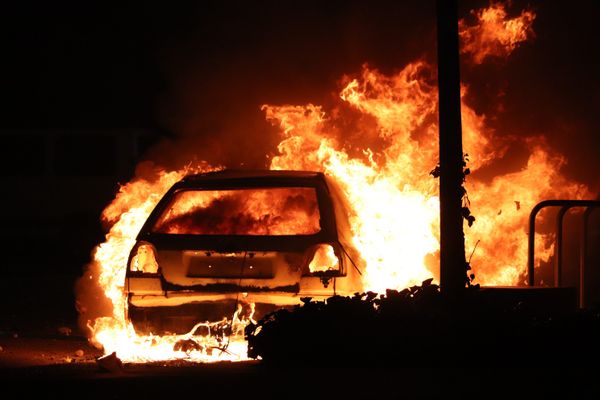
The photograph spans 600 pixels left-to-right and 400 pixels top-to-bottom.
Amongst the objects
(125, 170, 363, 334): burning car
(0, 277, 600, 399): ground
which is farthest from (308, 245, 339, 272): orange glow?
(0, 277, 600, 399): ground

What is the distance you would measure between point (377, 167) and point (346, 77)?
210cm

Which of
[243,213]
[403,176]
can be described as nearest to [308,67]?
[403,176]

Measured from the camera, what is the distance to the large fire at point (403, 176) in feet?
35.3

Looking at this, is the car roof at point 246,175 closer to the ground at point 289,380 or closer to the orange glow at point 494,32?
the ground at point 289,380

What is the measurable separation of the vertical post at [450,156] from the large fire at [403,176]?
104cm

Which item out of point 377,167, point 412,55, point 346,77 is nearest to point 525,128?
point 412,55

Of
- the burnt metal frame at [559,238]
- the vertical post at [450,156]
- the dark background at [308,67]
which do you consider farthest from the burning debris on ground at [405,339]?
the dark background at [308,67]

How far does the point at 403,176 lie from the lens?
12.6 metres

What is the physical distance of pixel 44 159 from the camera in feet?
115

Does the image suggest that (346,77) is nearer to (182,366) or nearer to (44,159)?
(182,366)

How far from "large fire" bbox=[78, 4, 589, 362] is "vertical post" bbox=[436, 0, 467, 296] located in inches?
40.9

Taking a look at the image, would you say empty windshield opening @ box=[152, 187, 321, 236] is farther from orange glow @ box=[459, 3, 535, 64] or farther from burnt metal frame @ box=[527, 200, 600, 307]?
orange glow @ box=[459, 3, 535, 64]

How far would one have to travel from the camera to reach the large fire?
35.3 feet

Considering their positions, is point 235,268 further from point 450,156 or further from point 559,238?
point 559,238
